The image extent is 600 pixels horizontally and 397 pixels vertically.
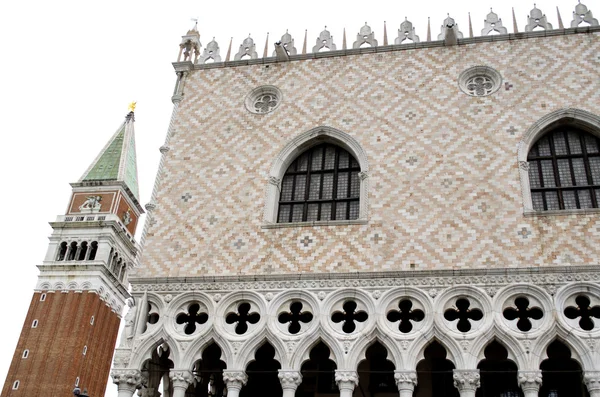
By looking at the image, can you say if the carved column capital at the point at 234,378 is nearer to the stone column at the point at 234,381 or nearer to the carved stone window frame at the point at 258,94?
the stone column at the point at 234,381

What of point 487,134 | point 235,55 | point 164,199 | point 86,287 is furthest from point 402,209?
point 86,287

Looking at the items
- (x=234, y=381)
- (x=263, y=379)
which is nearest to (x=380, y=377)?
(x=263, y=379)

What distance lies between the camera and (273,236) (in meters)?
15.9

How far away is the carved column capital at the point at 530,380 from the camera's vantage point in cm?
1302

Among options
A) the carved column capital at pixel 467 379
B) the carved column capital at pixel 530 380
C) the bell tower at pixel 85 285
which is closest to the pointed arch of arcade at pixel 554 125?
the carved column capital at pixel 530 380

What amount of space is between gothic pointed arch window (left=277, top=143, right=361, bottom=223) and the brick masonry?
3121cm

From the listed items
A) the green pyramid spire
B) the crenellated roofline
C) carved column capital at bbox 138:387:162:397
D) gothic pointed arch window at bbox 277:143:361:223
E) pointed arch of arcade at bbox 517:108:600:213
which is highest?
the green pyramid spire

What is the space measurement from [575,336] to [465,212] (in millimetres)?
3487

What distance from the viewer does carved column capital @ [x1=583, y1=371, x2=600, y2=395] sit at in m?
12.7

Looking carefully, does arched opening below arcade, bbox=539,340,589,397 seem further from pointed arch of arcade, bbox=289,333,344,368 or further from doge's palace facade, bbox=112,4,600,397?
pointed arch of arcade, bbox=289,333,344,368

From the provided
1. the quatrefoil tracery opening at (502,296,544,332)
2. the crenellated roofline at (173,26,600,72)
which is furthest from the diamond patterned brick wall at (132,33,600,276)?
the quatrefoil tracery opening at (502,296,544,332)

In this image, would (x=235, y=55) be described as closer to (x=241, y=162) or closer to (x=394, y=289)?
(x=241, y=162)

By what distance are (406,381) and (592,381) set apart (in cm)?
351

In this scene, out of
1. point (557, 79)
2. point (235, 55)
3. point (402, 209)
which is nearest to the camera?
point (402, 209)
